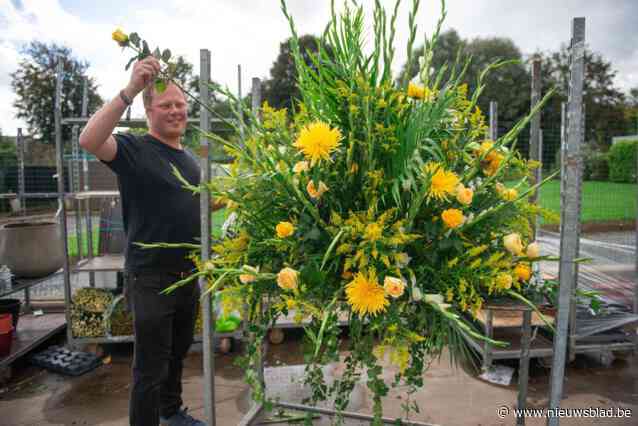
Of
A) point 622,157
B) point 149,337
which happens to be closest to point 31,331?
point 149,337

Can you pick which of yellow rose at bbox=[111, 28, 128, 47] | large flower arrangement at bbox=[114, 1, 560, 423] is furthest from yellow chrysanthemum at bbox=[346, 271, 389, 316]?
yellow rose at bbox=[111, 28, 128, 47]

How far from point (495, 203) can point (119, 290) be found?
3.21 metres

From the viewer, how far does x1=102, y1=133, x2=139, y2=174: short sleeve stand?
176cm

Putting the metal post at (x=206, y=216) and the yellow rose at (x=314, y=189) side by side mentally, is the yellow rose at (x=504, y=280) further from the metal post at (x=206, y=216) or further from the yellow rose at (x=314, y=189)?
the metal post at (x=206, y=216)

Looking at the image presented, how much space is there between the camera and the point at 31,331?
3.33 m

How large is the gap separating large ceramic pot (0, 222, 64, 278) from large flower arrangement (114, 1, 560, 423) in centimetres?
298

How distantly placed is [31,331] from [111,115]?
2706 mm

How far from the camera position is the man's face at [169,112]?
1828 millimetres

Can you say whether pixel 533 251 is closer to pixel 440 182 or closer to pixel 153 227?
pixel 440 182

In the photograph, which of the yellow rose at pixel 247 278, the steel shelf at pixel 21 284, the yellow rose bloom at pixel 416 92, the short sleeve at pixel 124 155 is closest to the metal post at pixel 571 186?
the yellow rose bloom at pixel 416 92

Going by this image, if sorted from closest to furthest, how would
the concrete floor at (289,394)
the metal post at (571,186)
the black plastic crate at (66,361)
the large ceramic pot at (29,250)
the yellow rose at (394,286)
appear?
the yellow rose at (394,286)
the metal post at (571,186)
the concrete floor at (289,394)
the black plastic crate at (66,361)
the large ceramic pot at (29,250)

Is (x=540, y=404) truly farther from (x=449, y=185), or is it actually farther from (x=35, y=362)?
(x=35, y=362)

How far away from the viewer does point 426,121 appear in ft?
3.19

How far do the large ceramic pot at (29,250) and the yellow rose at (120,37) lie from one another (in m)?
2.96
